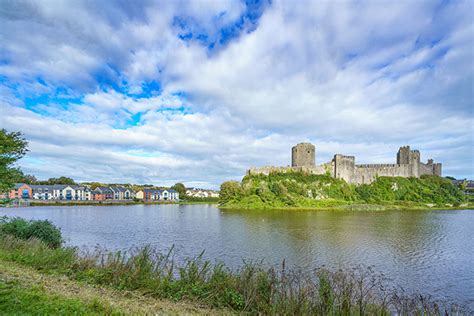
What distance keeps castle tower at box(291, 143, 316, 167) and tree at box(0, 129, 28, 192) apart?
221ft

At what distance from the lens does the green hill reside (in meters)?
64.0

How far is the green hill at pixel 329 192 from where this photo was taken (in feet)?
210

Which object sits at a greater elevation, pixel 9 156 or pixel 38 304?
pixel 9 156

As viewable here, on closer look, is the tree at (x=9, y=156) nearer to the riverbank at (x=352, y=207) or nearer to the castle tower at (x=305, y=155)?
the riverbank at (x=352, y=207)

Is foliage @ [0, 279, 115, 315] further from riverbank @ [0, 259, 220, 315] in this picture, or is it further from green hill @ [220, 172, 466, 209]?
green hill @ [220, 172, 466, 209]

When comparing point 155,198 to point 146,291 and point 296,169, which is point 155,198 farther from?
point 146,291

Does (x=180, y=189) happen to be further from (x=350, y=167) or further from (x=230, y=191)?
(x=350, y=167)

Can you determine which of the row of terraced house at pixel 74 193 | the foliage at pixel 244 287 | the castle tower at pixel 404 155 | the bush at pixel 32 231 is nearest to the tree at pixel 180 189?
the row of terraced house at pixel 74 193

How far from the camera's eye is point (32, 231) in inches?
555

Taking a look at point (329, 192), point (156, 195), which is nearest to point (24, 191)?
point (156, 195)

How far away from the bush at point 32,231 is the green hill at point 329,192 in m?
50.4

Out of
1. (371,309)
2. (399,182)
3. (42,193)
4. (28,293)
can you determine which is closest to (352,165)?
(399,182)

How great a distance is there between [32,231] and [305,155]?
221ft

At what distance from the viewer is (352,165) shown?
2987 inches
